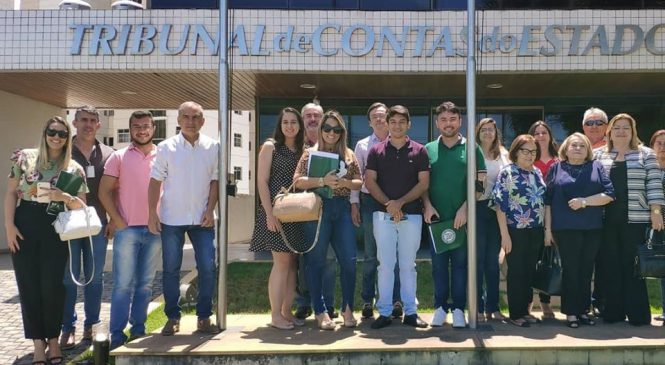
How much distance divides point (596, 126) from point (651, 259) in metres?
1.31

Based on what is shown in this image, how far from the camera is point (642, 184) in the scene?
4.62 meters

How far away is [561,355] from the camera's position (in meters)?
3.94

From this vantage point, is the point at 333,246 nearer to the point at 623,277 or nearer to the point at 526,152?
the point at 526,152

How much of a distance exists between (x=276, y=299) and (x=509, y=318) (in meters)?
2.00

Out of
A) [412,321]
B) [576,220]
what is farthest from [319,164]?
[576,220]

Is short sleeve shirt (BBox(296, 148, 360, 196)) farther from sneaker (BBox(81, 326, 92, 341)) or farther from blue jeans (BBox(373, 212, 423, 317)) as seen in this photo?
sneaker (BBox(81, 326, 92, 341))

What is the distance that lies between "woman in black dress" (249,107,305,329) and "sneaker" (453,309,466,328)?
1293 mm

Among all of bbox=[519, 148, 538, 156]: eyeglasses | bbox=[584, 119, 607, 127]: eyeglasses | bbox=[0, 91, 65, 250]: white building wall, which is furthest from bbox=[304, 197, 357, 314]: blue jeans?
bbox=[0, 91, 65, 250]: white building wall

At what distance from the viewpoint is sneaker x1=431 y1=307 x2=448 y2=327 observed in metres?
4.59

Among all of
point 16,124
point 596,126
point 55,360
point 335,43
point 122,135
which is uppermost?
point 122,135

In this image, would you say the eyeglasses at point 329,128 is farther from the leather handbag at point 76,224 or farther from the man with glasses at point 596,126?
the man with glasses at point 596,126

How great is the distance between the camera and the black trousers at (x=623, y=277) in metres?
4.65

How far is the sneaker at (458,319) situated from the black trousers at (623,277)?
1.27 metres

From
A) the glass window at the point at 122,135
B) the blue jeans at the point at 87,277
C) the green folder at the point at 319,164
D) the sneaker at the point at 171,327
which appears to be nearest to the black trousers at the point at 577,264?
the green folder at the point at 319,164
